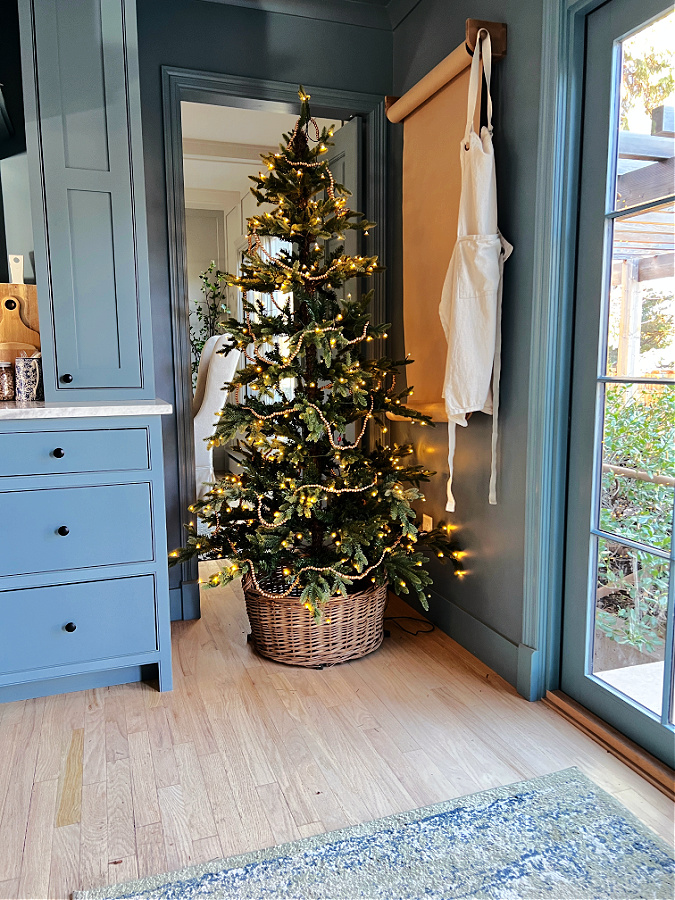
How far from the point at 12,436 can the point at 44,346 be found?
353 mm

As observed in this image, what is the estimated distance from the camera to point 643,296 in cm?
178

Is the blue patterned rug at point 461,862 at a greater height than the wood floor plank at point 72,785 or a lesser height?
Answer: greater

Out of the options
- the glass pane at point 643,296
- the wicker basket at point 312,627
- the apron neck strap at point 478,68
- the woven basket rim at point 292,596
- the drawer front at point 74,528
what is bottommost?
the wicker basket at point 312,627

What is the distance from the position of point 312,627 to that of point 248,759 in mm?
605

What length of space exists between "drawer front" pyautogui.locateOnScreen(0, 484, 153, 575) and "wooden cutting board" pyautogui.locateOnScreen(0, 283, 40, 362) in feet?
2.20

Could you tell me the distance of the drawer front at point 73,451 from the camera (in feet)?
6.77

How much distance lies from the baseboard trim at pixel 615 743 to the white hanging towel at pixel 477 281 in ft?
2.23

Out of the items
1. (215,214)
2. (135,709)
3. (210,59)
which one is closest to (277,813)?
(135,709)

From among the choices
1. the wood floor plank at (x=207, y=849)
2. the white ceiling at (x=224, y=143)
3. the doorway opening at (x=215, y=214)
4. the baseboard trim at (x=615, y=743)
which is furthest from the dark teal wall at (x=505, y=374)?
the white ceiling at (x=224, y=143)

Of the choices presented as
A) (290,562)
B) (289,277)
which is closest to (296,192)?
(289,277)

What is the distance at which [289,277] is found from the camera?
2.34 meters

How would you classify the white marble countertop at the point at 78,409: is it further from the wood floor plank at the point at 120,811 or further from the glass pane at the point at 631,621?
the glass pane at the point at 631,621

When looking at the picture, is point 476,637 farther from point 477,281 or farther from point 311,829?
point 477,281

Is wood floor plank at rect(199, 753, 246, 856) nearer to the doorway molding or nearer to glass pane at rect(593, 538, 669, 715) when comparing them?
the doorway molding
